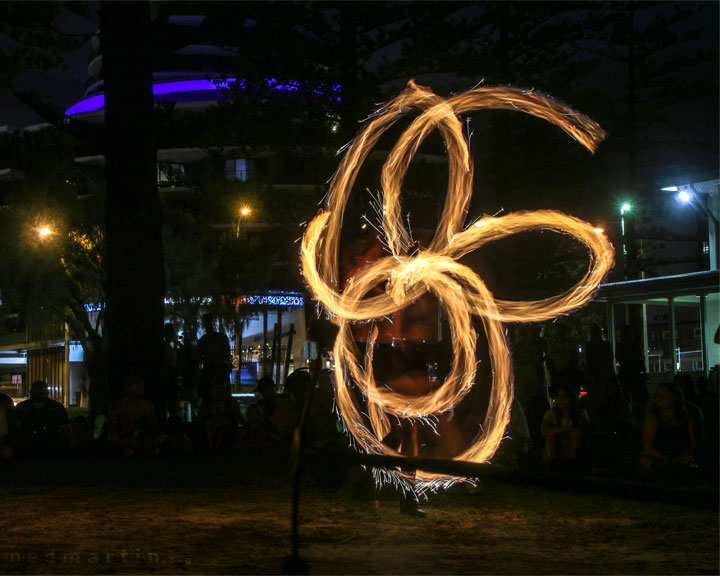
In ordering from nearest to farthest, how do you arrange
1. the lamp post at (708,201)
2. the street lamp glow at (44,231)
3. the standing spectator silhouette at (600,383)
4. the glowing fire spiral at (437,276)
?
the glowing fire spiral at (437,276) < the standing spectator silhouette at (600,383) < the lamp post at (708,201) < the street lamp glow at (44,231)

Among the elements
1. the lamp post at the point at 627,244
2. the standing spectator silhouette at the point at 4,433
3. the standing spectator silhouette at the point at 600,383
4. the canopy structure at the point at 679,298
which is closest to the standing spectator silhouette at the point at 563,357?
the standing spectator silhouette at the point at 600,383

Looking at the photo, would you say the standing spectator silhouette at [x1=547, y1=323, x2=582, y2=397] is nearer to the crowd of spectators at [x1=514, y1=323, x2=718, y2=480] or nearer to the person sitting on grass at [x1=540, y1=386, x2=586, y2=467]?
the crowd of spectators at [x1=514, y1=323, x2=718, y2=480]

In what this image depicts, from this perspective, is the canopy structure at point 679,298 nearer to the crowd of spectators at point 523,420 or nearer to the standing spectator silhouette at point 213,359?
the crowd of spectators at point 523,420

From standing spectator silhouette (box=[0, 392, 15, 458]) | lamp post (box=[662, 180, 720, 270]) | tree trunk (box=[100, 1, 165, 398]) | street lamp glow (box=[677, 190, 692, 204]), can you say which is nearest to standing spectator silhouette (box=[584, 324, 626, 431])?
tree trunk (box=[100, 1, 165, 398])

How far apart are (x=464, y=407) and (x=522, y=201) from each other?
52.0ft

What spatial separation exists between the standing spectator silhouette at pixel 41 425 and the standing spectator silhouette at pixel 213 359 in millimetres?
2091

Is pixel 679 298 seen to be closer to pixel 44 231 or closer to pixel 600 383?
pixel 600 383

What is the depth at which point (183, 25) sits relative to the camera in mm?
13789

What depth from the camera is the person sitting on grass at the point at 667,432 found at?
8.99 m

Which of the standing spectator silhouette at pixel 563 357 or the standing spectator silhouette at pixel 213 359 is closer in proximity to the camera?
the standing spectator silhouette at pixel 213 359

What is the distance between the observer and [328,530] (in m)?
7.03

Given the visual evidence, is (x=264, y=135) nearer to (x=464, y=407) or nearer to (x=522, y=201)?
(x=522, y=201)

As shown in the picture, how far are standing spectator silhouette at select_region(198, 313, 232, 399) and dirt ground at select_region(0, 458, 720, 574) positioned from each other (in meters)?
3.81

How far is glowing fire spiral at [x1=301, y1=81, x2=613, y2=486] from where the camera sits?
8.50 metres
